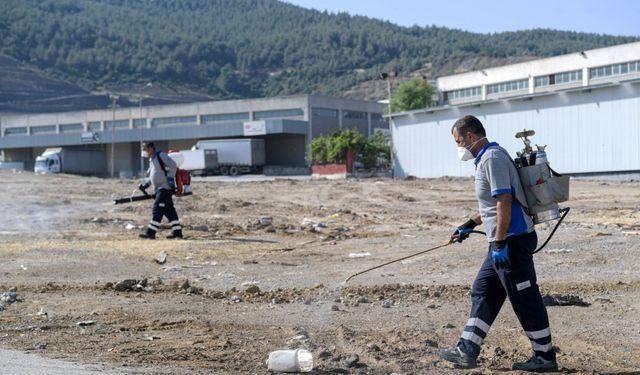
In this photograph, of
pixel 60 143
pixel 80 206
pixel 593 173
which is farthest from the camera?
pixel 60 143

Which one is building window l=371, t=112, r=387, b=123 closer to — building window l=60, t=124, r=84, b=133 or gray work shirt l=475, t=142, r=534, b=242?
building window l=60, t=124, r=84, b=133

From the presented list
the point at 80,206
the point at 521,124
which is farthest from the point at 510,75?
the point at 80,206

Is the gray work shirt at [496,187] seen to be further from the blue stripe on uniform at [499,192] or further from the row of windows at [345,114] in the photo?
the row of windows at [345,114]

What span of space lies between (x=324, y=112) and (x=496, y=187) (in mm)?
83721

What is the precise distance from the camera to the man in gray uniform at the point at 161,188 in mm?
18422

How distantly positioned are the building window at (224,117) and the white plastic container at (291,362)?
86.0 m

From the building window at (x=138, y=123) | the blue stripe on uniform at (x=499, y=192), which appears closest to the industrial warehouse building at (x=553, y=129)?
the blue stripe on uniform at (x=499, y=192)

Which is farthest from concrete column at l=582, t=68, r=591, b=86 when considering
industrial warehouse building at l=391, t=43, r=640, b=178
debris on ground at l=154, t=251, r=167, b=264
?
debris on ground at l=154, t=251, r=167, b=264

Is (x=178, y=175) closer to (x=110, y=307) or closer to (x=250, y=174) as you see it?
(x=110, y=307)

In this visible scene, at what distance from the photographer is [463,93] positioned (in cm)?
8594

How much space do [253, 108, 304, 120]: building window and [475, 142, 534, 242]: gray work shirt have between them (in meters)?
81.8

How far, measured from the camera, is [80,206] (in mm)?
26016

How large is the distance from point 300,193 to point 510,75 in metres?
48.8

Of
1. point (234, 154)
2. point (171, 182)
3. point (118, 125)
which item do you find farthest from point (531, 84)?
point (171, 182)
